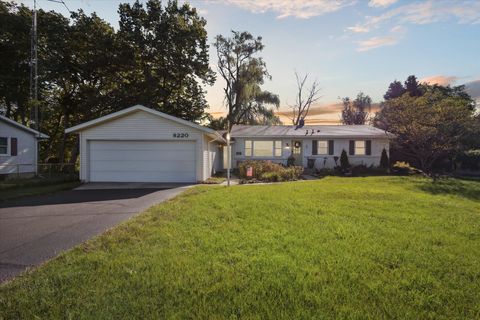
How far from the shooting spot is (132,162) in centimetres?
1602

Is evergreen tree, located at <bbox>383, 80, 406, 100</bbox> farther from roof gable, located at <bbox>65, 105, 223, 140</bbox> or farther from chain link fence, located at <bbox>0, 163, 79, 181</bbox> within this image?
chain link fence, located at <bbox>0, 163, 79, 181</bbox>

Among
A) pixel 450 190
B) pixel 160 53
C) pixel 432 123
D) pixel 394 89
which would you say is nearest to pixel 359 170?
pixel 432 123

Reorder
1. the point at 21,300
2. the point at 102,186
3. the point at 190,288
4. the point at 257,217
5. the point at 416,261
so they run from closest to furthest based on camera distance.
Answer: the point at 21,300 → the point at 190,288 → the point at 416,261 → the point at 257,217 → the point at 102,186

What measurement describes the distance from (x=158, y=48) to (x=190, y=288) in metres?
25.0

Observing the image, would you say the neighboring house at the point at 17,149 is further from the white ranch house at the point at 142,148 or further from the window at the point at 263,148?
the window at the point at 263,148

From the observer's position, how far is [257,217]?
6.91m

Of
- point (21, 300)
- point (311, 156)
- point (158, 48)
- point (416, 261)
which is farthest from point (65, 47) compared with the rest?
point (416, 261)

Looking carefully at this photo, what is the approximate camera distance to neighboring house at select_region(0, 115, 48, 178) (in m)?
17.6

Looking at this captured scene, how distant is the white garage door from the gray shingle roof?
7.61m

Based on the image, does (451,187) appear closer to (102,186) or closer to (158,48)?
(102,186)

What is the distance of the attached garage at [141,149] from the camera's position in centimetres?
1562

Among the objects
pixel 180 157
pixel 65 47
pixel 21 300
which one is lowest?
pixel 21 300

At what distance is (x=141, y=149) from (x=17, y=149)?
27.7ft

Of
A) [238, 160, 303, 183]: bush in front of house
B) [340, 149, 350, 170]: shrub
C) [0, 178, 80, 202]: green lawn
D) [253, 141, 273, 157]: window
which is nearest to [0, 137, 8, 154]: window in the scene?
[0, 178, 80, 202]: green lawn
